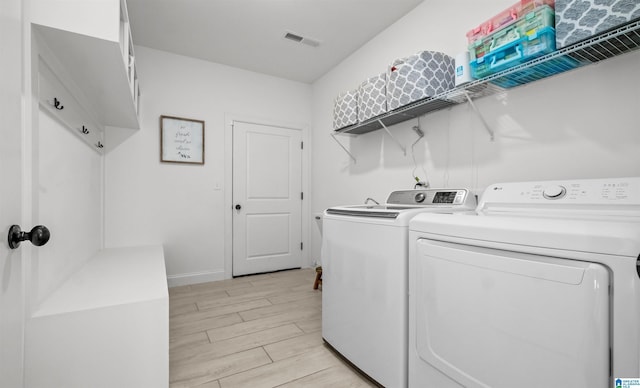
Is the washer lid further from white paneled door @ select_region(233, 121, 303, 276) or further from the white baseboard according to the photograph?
the white baseboard

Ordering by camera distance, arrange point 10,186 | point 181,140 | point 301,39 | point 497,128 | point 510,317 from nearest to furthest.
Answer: point 10,186 < point 510,317 < point 497,128 < point 301,39 < point 181,140

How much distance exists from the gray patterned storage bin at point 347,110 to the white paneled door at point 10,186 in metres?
1.99

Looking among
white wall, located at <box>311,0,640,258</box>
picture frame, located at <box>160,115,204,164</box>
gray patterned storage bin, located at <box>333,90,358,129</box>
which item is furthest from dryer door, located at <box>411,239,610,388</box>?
picture frame, located at <box>160,115,204,164</box>

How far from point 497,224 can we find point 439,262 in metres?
0.26

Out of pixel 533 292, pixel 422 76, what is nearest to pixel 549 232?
pixel 533 292

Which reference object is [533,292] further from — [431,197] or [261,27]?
[261,27]

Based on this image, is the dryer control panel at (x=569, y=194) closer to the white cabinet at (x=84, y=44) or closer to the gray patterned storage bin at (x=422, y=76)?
the gray patterned storage bin at (x=422, y=76)

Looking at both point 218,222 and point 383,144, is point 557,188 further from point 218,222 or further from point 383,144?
point 218,222

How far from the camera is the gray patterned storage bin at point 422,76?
Result: 5.85 feet

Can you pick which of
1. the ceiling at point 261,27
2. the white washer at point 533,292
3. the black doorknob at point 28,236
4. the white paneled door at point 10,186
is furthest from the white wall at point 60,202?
the white washer at point 533,292

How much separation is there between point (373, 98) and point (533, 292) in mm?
1698

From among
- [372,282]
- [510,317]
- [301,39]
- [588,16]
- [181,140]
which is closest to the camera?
[510,317]

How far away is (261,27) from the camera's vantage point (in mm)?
2598

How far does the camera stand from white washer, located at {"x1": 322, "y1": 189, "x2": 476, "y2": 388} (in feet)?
4.35
